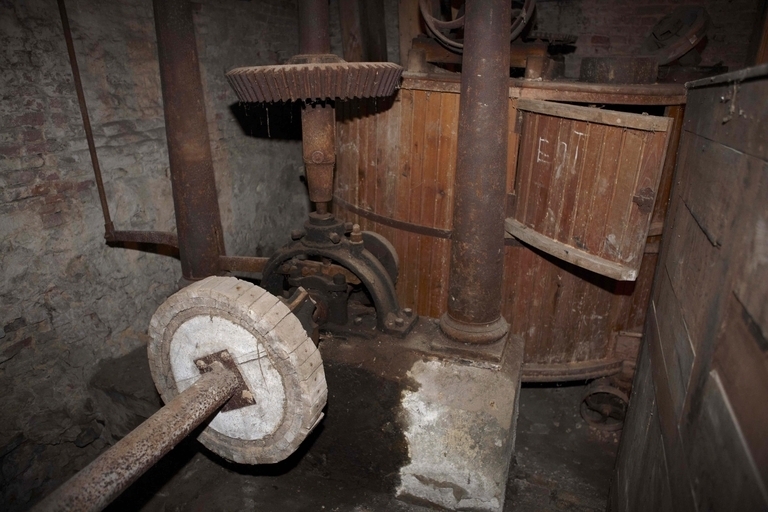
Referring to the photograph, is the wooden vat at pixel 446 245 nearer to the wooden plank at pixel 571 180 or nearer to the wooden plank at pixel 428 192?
the wooden plank at pixel 428 192

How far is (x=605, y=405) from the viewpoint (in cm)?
393

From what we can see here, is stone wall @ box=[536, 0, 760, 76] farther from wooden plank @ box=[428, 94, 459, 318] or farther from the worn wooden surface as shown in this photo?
the worn wooden surface

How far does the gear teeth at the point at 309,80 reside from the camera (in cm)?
231

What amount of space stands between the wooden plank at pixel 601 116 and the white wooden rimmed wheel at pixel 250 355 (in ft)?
6.11

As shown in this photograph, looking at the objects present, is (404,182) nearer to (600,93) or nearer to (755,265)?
(600,93)

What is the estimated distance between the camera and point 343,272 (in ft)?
9.94

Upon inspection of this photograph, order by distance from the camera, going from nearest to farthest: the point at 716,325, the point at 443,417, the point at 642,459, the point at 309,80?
the point at 716,325 → the point at 642,459 → the point at 309,80 → the point at 443,417

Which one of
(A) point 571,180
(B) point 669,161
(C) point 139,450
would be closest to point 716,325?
(A) point 571,180

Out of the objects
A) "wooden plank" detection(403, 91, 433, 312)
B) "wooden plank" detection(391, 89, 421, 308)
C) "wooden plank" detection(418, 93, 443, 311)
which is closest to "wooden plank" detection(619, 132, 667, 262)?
"wooden plank" detection(418, 93, 443, 311)

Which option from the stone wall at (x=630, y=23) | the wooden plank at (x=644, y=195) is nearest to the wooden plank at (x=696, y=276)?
the wooden plank at (x=644, y=195)

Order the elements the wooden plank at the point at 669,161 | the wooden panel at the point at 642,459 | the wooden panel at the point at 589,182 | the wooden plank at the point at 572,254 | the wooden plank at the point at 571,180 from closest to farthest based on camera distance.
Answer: the wooden panel at the point at 642,459
the wooden panel at the point at 589,182
the wooden plank at the point at 572,254
the wooden plank at the point at 571,180
the wooden plank at the point at 669,161

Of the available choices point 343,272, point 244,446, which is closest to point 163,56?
point 343,272

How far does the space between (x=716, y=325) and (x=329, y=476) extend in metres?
2.47

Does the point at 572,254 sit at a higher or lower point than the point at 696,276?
lower
